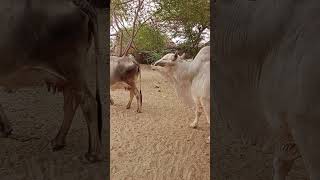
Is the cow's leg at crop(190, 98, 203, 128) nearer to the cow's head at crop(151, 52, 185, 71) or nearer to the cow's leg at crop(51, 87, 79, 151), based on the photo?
the cow's head at crop(151, 52, 185, 71)

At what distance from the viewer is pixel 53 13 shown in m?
1.19

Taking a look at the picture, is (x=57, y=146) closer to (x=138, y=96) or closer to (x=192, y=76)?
(x=192, y=76)

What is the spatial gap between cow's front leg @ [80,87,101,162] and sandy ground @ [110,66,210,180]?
136 millimetres

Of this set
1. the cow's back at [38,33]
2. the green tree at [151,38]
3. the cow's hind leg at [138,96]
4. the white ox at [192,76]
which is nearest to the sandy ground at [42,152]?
the cow's back at [38,33]

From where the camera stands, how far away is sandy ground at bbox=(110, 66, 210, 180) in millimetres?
1579

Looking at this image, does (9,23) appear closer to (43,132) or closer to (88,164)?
(88,164)

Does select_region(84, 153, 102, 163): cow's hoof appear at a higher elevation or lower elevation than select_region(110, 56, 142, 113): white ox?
lower

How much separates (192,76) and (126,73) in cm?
67

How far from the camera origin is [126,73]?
2.67 metres

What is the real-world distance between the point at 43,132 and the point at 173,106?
3.44 ft
